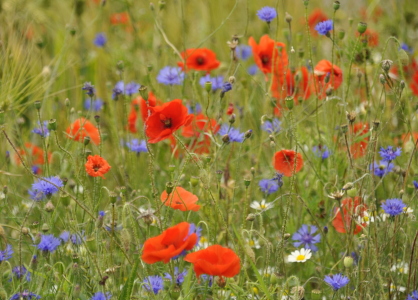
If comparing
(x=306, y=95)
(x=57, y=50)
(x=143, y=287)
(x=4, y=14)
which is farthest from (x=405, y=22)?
(x=143, y=287)

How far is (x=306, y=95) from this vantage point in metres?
2.22

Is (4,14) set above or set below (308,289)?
above

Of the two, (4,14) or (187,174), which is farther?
(4,14)

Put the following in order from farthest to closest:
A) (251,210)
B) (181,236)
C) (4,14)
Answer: (4,14) → (251,210) → (181,236)

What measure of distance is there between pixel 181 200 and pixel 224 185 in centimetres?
49

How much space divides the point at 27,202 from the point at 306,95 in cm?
97

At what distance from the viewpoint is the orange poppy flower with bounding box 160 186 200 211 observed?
1576 millimetres

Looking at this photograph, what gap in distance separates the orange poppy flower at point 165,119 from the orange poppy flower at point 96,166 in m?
0.12

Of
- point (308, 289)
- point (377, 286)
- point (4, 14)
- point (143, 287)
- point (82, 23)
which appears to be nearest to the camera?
point (143, 287)

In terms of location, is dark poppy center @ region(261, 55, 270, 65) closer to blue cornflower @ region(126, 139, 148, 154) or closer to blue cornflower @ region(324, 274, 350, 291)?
blue cornflower @ region(126, 139, 148, 154)

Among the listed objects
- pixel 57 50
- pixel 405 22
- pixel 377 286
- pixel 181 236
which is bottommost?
pixel 181 236

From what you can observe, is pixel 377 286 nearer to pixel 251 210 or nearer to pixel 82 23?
pixel 251 210

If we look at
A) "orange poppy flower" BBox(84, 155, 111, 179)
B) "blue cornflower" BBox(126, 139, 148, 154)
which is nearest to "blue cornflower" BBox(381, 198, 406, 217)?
"orange poppy flower" BBox(84, 155, 111, 179)

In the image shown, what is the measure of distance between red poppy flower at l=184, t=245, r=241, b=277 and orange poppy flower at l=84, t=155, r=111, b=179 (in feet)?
1.13
